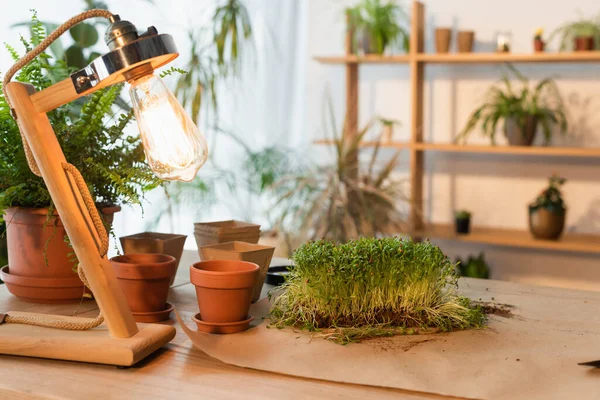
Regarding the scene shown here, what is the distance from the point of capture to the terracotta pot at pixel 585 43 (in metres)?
3.14

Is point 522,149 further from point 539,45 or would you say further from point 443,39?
point 443,39

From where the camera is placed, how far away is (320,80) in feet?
13.2

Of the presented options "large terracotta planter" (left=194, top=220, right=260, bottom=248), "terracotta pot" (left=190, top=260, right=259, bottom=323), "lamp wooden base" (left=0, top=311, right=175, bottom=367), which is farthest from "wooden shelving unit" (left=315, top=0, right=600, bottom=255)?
"lamp wooden base" (left=0, top=311, right=175, bottom=367)

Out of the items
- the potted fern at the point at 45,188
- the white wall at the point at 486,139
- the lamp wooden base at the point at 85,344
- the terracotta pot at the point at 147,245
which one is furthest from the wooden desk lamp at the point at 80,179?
the white wall at the point at 486,139

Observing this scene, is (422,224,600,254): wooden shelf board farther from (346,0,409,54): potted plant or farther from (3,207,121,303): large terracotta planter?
(3,207,121,303): large terracotta planter

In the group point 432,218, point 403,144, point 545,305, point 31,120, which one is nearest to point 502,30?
point 403,144

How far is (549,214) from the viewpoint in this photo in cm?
327

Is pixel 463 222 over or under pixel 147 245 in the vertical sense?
under

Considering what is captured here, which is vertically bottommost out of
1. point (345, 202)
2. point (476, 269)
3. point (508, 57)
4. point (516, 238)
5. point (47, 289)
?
point (476, 269)

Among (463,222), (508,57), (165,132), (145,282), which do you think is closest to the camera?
(165,132)

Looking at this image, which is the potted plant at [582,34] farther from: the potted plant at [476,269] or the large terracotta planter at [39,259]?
the large terracotta planter at [39,259]

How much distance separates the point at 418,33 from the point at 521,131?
0.70 m

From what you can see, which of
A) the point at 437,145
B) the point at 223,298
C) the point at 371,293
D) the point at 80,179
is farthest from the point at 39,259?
the point at 437,145

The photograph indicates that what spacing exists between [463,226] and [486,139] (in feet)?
1.56
